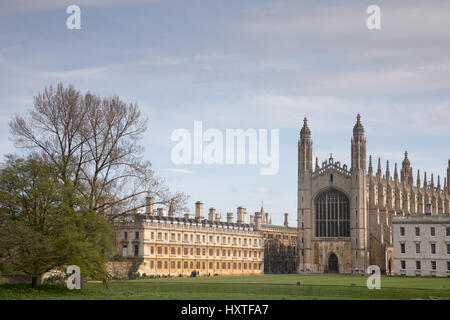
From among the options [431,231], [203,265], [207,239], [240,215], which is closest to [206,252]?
[207,239]

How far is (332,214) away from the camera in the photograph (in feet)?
316

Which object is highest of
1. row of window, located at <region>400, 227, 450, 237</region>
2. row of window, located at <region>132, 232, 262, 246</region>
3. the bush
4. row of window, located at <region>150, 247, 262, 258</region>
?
row of window, located at <region>400, 227, 450, 237</region>

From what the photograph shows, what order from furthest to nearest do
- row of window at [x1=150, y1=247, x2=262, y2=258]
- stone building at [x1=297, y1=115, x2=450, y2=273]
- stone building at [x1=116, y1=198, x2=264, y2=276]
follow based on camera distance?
stone building at [x1=297, y1=115, x2=450, y2=273] → row of window at [x1=150, y1=247, x2=262, y2=258] → stone building at [x1=116, y1=198, x2=264, y2=276]

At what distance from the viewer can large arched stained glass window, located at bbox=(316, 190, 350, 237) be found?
3733 inches

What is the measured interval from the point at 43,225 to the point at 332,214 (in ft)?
214

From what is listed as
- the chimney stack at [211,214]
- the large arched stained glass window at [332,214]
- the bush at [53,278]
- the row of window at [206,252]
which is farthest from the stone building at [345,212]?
the bush at [53,278]

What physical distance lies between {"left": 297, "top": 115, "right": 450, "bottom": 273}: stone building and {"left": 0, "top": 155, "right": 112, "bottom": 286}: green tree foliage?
59611 mm

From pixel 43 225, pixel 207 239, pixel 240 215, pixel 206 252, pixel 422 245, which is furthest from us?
pixel 240 215

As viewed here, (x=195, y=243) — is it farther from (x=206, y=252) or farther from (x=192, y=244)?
(x=206, y=252)

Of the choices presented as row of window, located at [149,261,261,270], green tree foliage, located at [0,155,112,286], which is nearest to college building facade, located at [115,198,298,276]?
row of window, located at [149,261,261,270]

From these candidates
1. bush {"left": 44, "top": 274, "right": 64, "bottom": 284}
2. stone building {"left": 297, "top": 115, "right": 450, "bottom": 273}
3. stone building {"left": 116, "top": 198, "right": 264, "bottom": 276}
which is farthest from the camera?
stone building {"left": 297, "top": 115, "right": 450, "bottom": 273}

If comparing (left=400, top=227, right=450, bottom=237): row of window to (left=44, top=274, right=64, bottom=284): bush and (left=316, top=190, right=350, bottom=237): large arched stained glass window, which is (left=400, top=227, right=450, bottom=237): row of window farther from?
(left=44, top=274, right=64, bottom=284): bush
